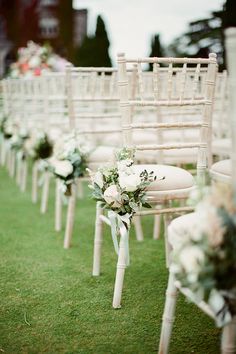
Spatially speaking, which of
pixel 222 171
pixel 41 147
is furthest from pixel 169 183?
pixel 41 147

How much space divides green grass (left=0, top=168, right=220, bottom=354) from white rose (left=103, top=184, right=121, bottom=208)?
565 mm

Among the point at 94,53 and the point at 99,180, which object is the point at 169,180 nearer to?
the point at 99,180

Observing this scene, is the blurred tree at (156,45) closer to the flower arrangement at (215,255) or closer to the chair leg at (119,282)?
the chair leg at (119,282)

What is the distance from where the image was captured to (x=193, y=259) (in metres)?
1.50

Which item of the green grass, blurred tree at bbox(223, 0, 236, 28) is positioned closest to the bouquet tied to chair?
the green grass

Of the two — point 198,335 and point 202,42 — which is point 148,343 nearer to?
point 198,335

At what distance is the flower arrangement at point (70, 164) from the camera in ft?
11.3

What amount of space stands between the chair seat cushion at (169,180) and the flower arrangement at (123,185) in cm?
5

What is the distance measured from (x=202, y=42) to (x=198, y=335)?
596 centimetres

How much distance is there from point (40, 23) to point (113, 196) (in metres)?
22.2

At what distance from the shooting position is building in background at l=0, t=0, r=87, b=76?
73.4 feet

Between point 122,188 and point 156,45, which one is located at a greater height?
point 156,45

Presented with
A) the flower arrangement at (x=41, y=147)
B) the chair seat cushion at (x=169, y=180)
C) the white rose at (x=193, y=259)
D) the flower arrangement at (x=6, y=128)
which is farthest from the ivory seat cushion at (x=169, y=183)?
the flower arrangement at (x=6, y=128)


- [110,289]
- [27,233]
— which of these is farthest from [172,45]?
[110,289]
